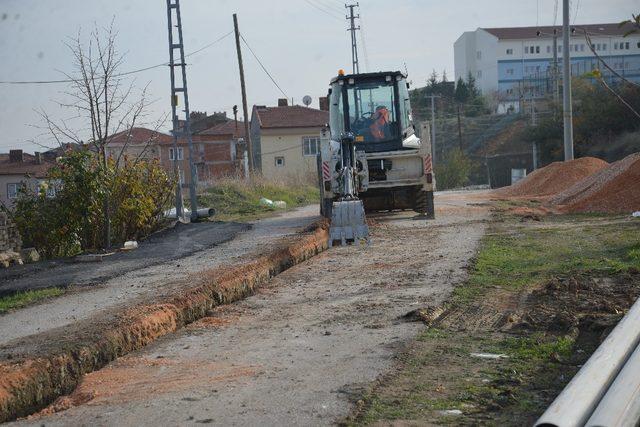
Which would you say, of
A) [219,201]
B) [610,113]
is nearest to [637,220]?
[219,201]

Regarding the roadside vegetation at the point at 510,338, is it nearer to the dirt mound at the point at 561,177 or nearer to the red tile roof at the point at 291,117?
the dirt mound at the point at 561,177

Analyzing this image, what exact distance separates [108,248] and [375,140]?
6635 millimetres

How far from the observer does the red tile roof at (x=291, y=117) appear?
67.5 m

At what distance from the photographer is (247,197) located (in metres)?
34.2

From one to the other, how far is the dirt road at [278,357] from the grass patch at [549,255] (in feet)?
1.57

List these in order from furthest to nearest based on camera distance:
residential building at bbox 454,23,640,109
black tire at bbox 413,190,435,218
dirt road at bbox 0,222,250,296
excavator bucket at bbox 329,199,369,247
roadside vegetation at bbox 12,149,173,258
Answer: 1. residential building at bbox 454,23,640,109
2. black tire at bbox 413,190,435,218
3. roadside vegetation at bbox 12,149,173,258
4. excavator bucket at bbox 329,199,369,247
5. dirt road at bbox 0,222,250,296

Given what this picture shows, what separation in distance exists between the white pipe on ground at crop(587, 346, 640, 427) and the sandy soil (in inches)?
213

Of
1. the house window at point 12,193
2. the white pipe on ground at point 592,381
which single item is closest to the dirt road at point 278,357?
the white pipe on ground at point 592,381

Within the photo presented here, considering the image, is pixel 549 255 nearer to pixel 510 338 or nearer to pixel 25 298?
pixel 510 338

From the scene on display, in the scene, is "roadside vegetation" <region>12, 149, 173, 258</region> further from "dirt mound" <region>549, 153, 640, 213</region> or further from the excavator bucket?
"dirt mound" <region>549, 153, 640, 213</region>

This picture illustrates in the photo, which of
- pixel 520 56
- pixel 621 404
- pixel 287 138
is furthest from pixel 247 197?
pixel 520 56

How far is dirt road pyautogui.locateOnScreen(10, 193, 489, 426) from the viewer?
5.50 meters

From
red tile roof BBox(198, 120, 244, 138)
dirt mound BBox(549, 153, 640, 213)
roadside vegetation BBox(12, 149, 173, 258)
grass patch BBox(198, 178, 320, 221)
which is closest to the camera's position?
roadside vegetation BBox(12, 149, 173, 258)

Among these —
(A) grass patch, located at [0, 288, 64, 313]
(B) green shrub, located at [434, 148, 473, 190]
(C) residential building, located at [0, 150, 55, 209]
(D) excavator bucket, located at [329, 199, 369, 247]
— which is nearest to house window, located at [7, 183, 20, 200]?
(C) residential building, located at [0, 150, 55, 209]
